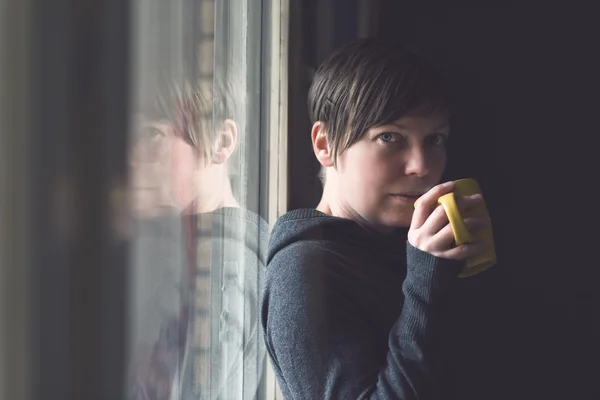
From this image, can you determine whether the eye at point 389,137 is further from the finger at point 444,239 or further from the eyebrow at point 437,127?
the finger at point 444,239

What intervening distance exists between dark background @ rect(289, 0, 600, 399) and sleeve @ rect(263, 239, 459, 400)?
0.48m

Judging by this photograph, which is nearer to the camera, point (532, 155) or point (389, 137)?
point (389, 137)

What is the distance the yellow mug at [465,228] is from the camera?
0.64 metres

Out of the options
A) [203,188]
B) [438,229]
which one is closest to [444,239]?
[438,229]

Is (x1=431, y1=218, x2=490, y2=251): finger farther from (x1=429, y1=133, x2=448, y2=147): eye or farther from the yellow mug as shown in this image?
(x1=429, y1=133, x2=448, y2=147): eye

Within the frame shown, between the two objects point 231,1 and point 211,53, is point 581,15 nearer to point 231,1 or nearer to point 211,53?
point 231,1

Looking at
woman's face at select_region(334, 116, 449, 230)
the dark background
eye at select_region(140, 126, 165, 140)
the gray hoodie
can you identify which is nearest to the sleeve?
the gray hoodie

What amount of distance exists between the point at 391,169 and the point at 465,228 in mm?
150

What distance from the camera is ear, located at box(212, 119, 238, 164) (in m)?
0.66

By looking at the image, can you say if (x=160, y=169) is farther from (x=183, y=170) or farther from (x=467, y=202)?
(x=467, y=202)

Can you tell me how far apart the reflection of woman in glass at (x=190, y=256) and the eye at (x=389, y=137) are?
6.4 inches

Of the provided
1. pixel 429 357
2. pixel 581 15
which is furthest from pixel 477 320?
pixel 581 15

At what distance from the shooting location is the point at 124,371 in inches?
15.2

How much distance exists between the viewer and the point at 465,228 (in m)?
0.64
